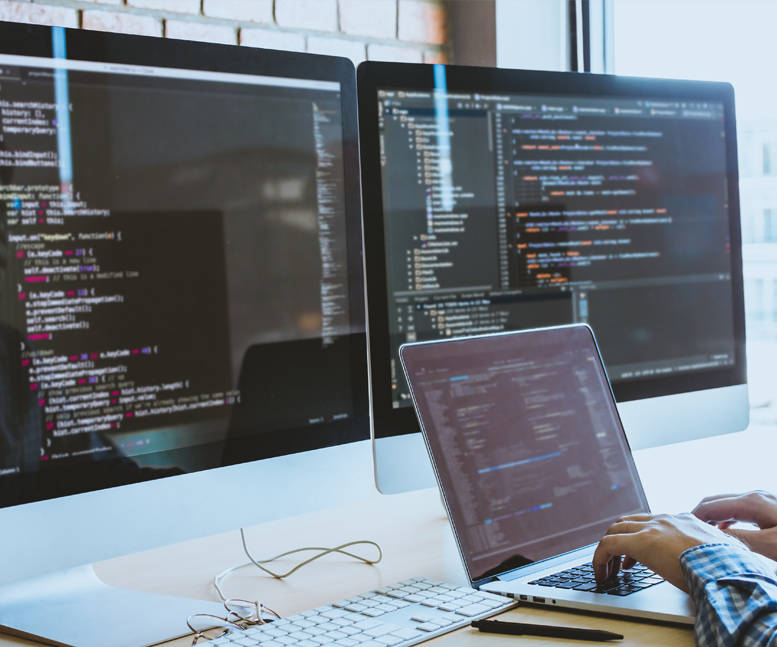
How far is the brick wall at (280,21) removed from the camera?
50.5 inches

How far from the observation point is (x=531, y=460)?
778mm

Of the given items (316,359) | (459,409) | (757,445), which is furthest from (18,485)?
(757,445)

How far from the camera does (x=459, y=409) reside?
75cm

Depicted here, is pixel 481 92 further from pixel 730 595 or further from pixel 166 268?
pixel 730 595

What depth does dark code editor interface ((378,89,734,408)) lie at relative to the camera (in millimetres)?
901

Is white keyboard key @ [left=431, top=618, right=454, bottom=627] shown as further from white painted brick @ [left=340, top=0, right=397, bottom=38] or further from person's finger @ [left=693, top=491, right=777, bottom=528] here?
white painted brick @ [left=340, top=0, right=397, bottom=38]

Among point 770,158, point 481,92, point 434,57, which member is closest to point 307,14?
point 434,57

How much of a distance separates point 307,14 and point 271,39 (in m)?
0.10

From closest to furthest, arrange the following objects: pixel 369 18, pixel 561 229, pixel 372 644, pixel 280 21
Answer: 1. pixel 372 644
2. pixel 561 229
3. pixel 280 21
4. pixel 369 18

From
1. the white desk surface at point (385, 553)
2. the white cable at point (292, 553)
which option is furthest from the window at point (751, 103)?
the white cable at point (292, 553)

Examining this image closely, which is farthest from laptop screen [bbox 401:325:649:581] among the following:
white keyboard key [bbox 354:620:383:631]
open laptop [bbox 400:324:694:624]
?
white keyboard key [bbox 354:620:383:631]

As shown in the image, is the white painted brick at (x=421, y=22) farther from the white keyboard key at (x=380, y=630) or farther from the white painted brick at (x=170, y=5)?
the white keyboard key at (x=380, y=630)

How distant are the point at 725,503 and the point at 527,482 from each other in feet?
0.77

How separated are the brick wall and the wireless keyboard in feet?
3.59
